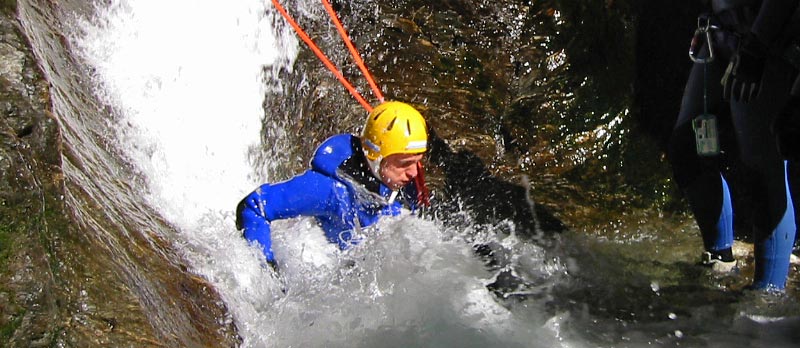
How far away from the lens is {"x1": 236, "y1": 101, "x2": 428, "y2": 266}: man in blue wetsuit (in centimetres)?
338

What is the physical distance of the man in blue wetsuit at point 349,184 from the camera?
3383 millimetres

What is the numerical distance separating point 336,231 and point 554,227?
1.84 metres

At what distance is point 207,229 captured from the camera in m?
3.86

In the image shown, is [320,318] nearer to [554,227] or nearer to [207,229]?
[207,229]

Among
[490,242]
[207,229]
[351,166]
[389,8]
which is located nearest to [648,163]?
[490,242]

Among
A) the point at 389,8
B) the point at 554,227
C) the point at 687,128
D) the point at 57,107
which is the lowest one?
the point at 554,227

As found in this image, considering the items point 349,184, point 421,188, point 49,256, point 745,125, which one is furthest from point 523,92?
point 49,256

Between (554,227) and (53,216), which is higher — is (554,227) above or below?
below

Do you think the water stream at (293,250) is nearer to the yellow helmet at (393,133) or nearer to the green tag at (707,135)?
the yellow helmet at (393,133)

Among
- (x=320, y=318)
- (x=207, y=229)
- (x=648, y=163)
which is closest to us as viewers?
(x=320, y=318)

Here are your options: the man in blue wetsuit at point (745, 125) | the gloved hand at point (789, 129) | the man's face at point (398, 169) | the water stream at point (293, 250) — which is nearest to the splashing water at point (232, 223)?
the water stream at point (293, 250)

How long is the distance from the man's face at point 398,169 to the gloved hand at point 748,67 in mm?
1534

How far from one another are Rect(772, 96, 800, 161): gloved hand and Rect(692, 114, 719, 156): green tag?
2.04 feet

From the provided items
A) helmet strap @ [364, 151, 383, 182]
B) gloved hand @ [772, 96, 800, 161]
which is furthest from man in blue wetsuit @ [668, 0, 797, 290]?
helmet strap @ [364, 151, 383, 182]
